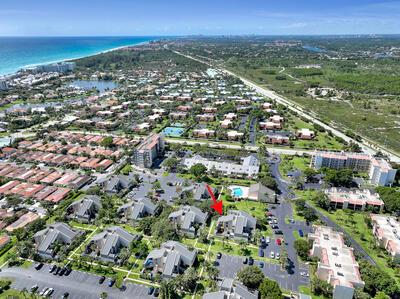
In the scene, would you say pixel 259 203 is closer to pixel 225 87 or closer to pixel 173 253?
pixel 173 253

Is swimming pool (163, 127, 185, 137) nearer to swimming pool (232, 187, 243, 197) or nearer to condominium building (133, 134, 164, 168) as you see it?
condominium building (133, 134, 164, 168)

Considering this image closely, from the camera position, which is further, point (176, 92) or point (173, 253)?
point (176, 92)

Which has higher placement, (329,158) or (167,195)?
(329,158)

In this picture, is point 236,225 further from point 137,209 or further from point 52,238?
point 52,238

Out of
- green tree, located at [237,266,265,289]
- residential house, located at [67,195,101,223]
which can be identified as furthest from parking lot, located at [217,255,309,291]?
residential house, located at [67,195,101,223]

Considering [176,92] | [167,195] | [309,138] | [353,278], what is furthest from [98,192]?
[176,92]

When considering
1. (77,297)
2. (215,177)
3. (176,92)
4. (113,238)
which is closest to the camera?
(77,297)
